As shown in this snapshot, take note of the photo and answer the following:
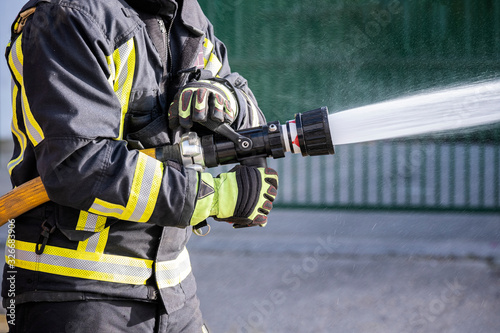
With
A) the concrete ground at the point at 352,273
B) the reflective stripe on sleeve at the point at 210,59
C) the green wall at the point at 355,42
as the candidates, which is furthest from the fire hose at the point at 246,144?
the green wall at the point at 355,42

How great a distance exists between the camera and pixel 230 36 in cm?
509

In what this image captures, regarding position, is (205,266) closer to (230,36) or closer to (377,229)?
(377,229)

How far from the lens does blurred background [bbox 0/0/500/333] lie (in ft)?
14.3

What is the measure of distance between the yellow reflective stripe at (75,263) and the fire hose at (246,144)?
0.41 ft

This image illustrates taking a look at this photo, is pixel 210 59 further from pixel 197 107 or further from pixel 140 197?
pixel 140 197

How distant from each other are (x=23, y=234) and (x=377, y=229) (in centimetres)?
383

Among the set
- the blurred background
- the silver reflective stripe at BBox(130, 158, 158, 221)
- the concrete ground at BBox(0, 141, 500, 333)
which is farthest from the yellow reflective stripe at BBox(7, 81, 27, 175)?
the blurred background

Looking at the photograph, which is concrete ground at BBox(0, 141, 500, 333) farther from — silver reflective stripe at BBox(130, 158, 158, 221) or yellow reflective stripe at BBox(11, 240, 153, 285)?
silver reflective stripe at BBox(130, 158, 158, 221)

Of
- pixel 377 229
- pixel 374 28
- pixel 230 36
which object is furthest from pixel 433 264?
pixel 230 36

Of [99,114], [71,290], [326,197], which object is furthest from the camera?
[326,197]

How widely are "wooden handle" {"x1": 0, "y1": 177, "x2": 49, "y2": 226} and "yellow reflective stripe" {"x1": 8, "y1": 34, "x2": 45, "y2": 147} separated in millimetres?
155

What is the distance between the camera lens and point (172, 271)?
6.29 feet

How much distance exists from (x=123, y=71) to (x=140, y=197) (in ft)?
1.23

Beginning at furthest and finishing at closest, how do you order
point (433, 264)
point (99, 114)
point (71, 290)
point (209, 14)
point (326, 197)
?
1. point (326, 197)
2. point (209, 14)
3. point (433, 264)
4. point (71, 290)
5. point (99, 114)
